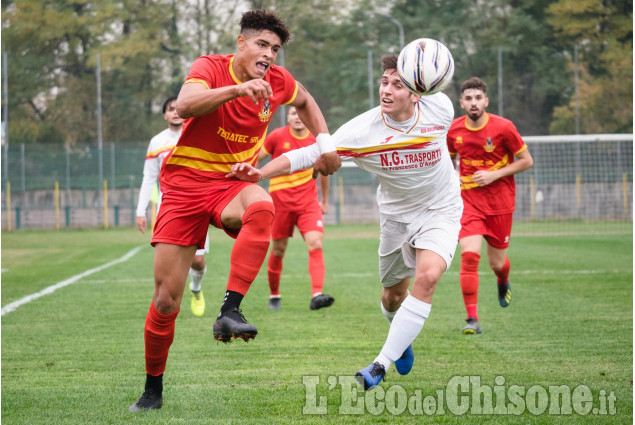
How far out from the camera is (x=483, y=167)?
8.12 meters

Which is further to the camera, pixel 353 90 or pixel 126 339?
pixel 353 90

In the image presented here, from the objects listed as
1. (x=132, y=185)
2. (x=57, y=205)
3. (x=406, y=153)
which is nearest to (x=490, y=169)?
(x=406, y=153)

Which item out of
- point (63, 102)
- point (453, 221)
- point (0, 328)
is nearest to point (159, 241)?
point (453, 221)

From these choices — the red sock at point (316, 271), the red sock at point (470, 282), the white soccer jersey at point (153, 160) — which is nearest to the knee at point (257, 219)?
the red sock at point (470, 282)

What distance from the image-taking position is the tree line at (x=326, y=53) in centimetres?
3591

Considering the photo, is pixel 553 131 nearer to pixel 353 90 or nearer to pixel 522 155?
pixel 353 90

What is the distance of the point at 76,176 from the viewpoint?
31.6 metres

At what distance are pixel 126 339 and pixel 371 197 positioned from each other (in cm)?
2365

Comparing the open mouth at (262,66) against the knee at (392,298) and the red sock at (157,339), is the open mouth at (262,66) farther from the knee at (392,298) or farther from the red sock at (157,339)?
the knee at (392,298)

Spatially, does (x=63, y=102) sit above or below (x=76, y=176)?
above

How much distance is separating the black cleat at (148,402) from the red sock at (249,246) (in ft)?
3.13

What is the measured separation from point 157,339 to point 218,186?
3.49ft

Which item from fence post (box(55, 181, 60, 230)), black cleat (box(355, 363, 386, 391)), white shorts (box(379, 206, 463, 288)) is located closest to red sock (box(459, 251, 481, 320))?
white shorts (box(379, 206, 463, 288))

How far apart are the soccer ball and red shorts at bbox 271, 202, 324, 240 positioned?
4.61 meters
